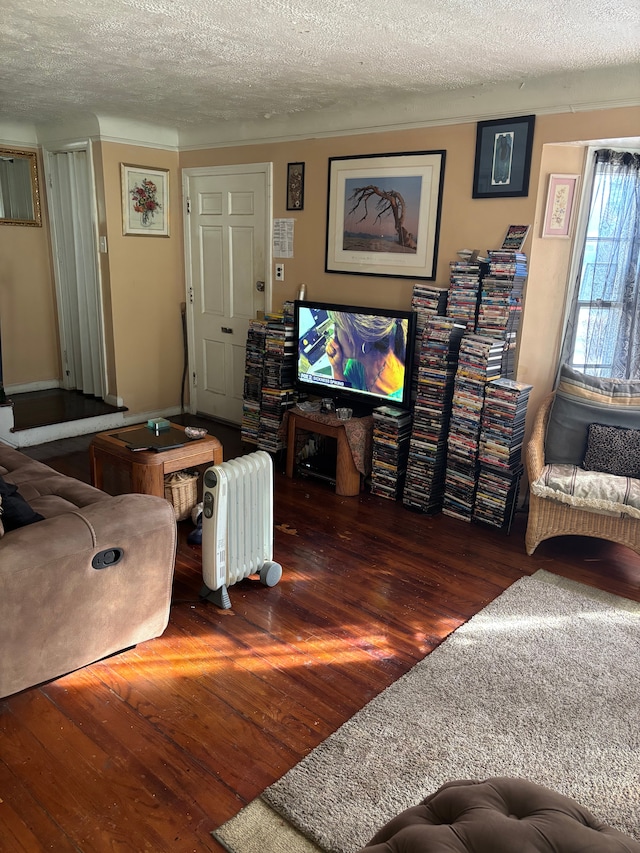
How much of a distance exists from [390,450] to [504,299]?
114 cm

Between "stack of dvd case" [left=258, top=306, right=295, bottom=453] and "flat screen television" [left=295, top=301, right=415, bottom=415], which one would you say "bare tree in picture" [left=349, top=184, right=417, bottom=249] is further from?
"stack of dvd case" [left=258, top=306, right=295, bottom=453]

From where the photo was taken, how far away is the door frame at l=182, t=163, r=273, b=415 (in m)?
4.84

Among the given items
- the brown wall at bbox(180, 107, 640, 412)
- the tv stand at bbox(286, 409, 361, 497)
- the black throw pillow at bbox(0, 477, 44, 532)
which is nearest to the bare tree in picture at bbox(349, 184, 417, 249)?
the brown wall at bbox(180, 107, 640, 412)

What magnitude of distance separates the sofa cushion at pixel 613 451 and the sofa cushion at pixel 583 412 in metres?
0.05

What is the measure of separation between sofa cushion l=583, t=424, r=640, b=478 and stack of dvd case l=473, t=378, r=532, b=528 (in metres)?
0.37

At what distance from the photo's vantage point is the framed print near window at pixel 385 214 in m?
3.98

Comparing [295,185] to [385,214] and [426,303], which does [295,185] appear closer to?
[385,214]

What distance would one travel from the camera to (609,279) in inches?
147

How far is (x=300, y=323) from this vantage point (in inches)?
178

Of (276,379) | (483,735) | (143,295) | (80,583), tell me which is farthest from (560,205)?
(143,295)

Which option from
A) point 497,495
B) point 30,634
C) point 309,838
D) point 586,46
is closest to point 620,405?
point 497,495

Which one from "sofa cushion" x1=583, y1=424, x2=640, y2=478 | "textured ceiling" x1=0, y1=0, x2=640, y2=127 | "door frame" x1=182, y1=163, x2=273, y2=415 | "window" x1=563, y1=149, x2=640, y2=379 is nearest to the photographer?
"textured ceiling" x1=0, y1=0, x2=640, y2=127

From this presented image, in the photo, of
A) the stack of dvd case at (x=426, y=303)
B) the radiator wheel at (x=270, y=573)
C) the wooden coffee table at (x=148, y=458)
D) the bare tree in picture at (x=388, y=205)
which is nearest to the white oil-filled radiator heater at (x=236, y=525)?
the radiator wheel at (x=270, y=573)

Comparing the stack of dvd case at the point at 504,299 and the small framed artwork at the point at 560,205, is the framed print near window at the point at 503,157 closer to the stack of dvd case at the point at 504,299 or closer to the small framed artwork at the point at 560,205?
the small framed artwork at the point at 560,205
